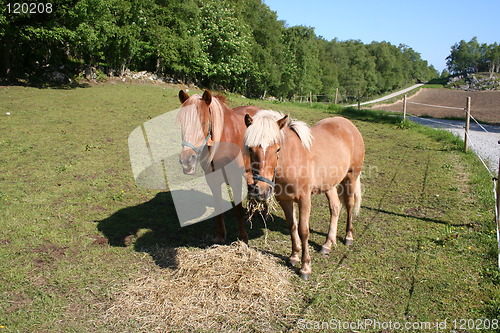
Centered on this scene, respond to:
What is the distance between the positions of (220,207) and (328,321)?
2.23 meters

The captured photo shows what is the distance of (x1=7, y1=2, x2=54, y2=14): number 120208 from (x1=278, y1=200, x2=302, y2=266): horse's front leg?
17.2 metres

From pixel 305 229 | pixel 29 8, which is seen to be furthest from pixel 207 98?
pixel 29 8

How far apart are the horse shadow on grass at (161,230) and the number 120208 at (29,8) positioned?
14.4 m

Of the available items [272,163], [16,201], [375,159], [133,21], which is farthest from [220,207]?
[133,21]

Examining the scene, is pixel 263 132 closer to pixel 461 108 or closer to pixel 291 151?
pixel 291 151

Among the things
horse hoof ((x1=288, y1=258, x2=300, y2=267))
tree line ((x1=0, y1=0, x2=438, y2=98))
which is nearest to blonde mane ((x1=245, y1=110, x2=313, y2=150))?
horse hoof ((x1=288, y1=258, x2=300, y2=267))

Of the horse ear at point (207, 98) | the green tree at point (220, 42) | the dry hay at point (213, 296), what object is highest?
the green tree at point (220, 42)

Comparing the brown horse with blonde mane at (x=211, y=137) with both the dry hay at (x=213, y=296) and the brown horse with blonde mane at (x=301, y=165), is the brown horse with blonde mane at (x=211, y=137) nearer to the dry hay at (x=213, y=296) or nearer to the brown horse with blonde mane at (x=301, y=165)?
the brown horse with blonde mane at (x=301, y=165)

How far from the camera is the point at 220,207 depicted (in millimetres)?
4996

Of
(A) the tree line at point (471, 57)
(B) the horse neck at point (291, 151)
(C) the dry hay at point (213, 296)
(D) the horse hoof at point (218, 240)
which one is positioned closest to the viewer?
(C) the dry hay at point (213, 296)

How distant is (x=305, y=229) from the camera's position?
13.5ft

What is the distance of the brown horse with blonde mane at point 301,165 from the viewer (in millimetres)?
3516

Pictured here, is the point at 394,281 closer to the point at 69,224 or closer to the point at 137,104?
the point at 69,224

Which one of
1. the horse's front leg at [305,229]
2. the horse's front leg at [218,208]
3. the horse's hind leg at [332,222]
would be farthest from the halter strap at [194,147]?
the horse's hind leg at [332,222]
